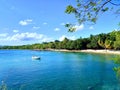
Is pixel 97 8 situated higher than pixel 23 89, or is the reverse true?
pixel 97 8

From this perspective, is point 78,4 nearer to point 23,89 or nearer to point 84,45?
point 23,89

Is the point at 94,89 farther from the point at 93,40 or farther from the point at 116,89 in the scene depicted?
the point at 93,40

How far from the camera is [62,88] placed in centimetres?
2523

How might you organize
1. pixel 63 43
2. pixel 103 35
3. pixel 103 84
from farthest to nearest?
1. pixel 63 43
2. pixel 103 35
3. pixel 103 84

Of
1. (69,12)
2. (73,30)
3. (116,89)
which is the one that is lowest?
(116,89)

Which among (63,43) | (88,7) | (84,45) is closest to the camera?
(88,7)

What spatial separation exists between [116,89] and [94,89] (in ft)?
8.46

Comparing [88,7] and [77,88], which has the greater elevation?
[88,7]

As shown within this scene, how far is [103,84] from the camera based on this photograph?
90.5 feet

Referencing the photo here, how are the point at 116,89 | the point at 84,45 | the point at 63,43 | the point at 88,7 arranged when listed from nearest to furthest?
the point at 88,7
the point at 116,89
the point at 84,45
the point at 63,43

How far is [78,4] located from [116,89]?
20905 mm

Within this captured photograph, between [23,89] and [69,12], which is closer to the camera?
[69,12]

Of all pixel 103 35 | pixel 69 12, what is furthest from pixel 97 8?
pixel 103 35

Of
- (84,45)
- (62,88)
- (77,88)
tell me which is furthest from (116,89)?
(84,45)
